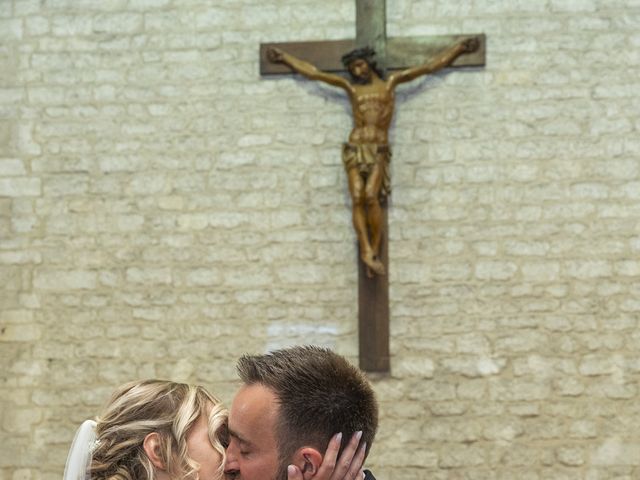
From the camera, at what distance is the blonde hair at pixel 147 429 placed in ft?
7.20

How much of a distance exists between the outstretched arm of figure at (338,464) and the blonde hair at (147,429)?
1.26 ft

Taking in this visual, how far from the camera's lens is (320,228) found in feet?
21.5

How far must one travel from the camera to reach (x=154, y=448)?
220cm

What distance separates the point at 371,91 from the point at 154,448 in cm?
455

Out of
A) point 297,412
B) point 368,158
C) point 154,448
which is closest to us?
point 297,412

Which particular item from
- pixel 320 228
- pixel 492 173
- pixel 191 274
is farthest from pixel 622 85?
pixel 191 274

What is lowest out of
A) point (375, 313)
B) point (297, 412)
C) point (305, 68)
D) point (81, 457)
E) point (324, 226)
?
point (375, 313)

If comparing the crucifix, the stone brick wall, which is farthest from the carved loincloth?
the stone brick wall

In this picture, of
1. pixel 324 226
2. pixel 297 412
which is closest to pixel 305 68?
pixel 324 226

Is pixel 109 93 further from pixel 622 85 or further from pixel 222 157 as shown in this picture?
pixel 622 85

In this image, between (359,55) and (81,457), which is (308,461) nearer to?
(81,457)

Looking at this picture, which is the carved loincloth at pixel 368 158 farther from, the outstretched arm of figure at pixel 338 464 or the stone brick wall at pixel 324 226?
the outstretched arm of figure at pixel 338 464

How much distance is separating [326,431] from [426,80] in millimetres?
5002

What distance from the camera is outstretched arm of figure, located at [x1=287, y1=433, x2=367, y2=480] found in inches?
72.7
